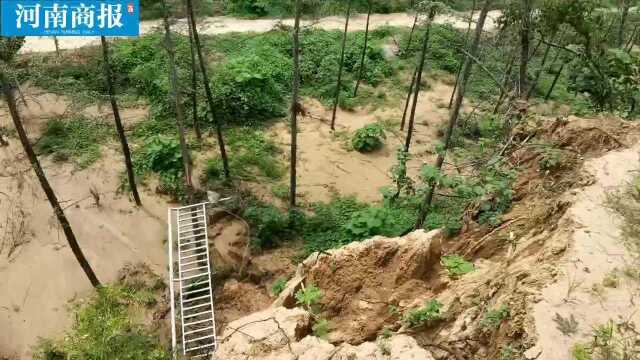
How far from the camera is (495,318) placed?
20.6ft

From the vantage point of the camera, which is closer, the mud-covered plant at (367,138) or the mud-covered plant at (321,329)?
the mud-covered plant at (321,329)

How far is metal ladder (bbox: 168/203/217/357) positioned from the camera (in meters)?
11.6

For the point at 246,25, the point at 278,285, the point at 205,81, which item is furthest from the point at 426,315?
the point at 246,25

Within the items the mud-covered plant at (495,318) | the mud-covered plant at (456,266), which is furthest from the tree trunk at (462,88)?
the mud-covered plant at (495,318)

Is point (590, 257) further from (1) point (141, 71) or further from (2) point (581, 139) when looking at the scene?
(1) point (141, 71)

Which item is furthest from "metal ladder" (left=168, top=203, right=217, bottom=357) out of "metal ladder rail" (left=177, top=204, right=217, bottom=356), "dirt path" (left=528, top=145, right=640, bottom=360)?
"dirt path" (left=528, top=145, right=640, bottom=360)

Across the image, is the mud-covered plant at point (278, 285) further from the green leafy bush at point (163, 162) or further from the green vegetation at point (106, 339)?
the green leafy bush at point (163, 162)

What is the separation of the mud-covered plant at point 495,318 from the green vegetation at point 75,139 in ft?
54.0

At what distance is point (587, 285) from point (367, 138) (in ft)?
53.7

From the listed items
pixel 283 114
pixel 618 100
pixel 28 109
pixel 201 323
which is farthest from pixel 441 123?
pixel 28 109

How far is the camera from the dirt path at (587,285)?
5736 millimetres

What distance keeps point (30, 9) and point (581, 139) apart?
462 inches

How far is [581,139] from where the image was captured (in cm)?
985

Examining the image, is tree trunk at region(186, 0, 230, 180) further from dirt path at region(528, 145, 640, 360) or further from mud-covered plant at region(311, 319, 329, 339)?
dirt path at region(528, 145, 640, 360)
